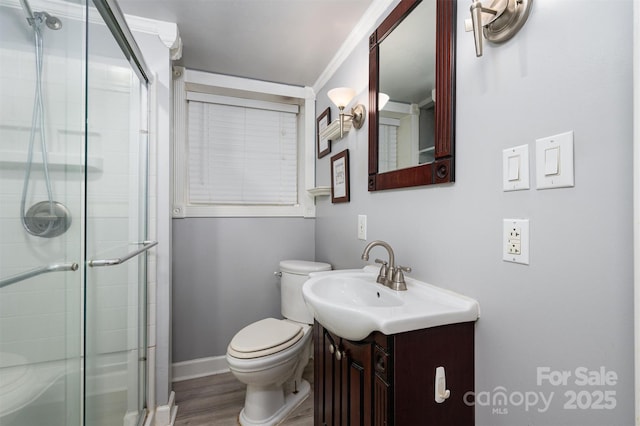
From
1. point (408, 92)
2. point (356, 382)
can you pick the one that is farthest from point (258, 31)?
point (356, 382)

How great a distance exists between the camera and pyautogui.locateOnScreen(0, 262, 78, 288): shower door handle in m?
0.74

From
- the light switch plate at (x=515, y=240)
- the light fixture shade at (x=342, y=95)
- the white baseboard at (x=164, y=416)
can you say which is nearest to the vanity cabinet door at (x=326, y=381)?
the light switch plate at (x=515, y=240)

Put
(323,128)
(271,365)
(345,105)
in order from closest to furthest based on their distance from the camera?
1. (271,365)
2. (345,105)
3. (323,128)

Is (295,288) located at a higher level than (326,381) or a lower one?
higher

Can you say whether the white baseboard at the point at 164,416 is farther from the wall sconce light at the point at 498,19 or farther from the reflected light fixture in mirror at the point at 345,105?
the wall sconce light at the point at 498,19

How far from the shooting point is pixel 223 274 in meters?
2.22

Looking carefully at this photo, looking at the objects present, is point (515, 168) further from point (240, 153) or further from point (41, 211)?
point (240, 153)

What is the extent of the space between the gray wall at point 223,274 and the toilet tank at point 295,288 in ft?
0.85

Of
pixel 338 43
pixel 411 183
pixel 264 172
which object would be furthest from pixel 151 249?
pixel 338 43

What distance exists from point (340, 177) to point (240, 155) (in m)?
0.91

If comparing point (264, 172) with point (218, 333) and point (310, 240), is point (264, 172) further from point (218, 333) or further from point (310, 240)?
point (218, 333)

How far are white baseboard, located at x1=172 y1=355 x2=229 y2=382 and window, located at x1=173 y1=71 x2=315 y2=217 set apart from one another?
106 cm

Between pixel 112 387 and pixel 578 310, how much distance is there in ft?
5.29

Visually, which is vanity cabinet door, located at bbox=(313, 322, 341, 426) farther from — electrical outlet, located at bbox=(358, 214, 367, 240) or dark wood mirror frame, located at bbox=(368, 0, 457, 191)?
dark wood mirror frame, located at bbox=(368, 0, 457, 191)
